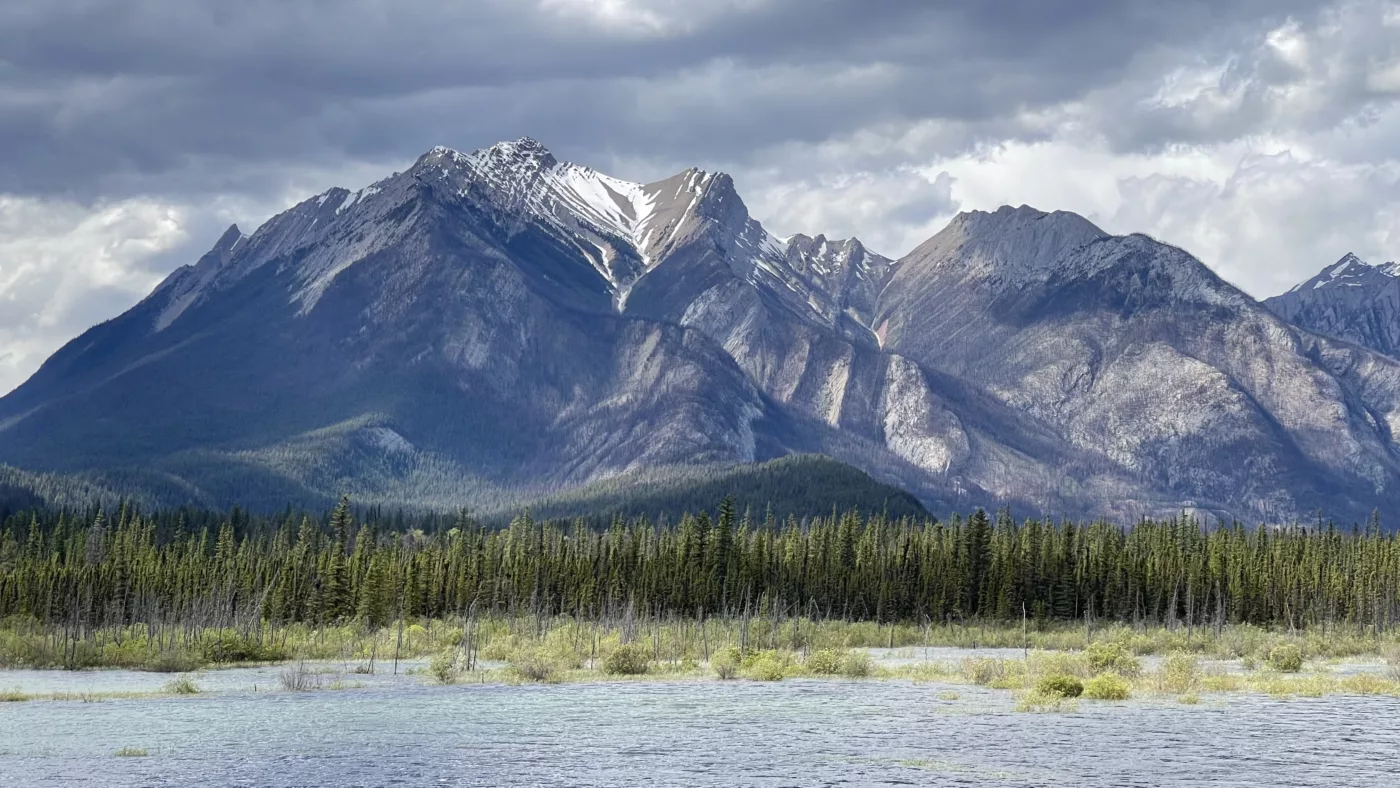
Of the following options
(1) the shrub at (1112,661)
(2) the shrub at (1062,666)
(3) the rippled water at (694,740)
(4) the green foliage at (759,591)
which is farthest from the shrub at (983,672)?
(4) the green foliage at (759,591)

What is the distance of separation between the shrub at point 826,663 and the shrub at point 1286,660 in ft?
110

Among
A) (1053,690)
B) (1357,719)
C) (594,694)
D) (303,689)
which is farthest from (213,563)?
(1357,719)

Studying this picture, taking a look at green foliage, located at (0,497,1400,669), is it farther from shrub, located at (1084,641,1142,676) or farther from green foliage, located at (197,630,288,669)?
shrub, located at (1084,641,1142,676)

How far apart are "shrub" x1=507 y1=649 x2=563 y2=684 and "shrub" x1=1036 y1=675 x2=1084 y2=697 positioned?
35.6 m

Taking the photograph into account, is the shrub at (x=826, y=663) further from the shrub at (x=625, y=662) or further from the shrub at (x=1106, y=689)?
the shrub at (x=1106, y=689)

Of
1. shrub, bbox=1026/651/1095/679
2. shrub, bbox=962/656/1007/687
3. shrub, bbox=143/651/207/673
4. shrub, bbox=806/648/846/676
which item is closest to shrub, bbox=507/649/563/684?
shrub, bbox=806/648/846/676

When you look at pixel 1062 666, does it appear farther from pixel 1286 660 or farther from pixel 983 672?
pixel 1286 660

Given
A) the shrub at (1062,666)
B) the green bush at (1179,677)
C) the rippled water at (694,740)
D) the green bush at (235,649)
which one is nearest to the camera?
the rippled water at (694,740)

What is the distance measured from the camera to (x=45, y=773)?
201 feet

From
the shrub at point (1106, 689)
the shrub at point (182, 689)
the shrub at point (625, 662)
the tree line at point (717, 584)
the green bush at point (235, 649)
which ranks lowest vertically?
the shrub at point (182, 689)

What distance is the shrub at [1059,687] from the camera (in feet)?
285

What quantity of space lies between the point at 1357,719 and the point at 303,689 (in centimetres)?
6291

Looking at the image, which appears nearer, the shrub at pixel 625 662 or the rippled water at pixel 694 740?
the rippled water at pixel 694 740

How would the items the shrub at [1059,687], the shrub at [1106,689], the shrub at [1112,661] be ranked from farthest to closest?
the shrub at [1112,661] → the shrub at [1106,689] → the shrub at [1059,687]
